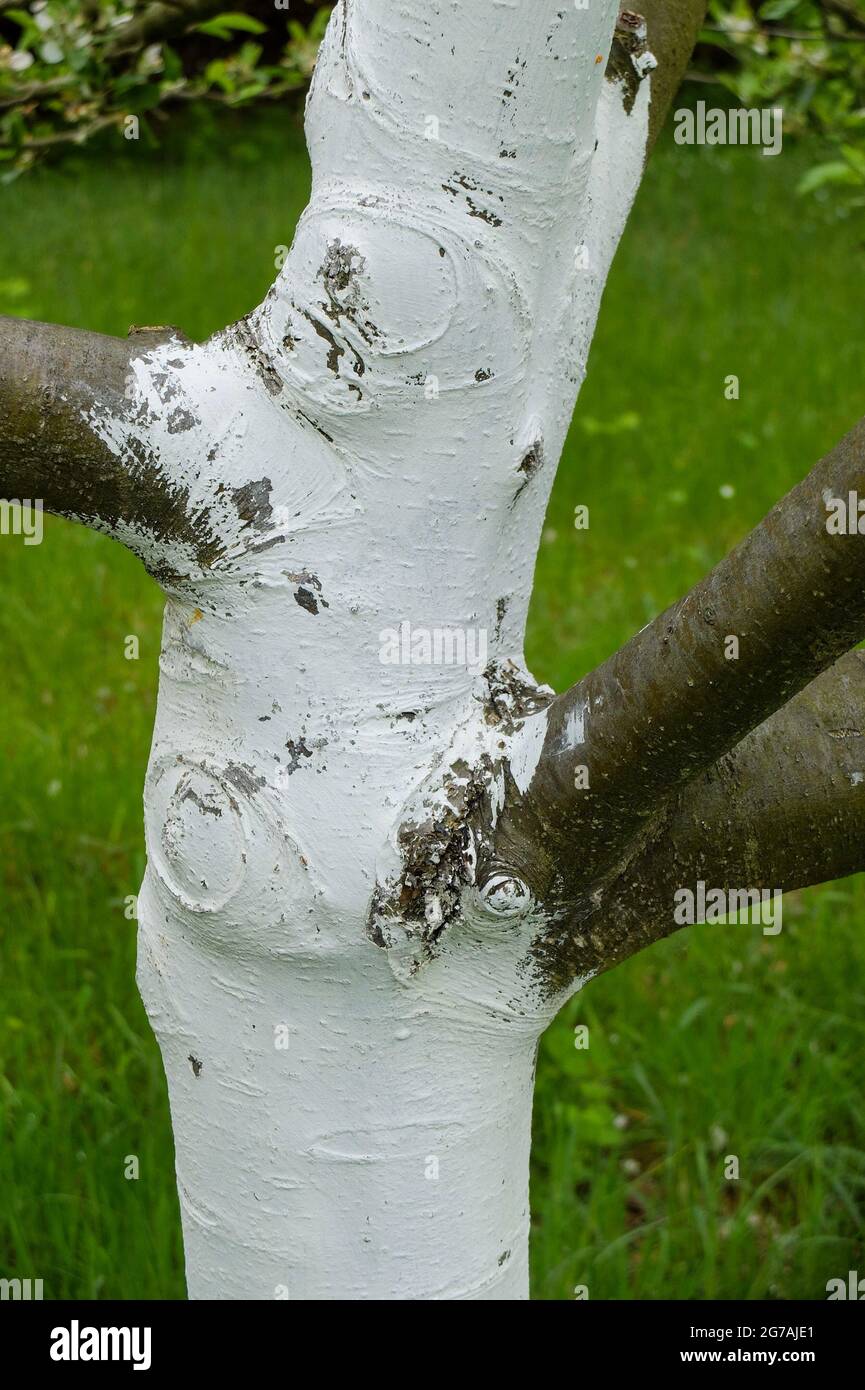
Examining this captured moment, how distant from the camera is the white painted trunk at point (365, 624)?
1.05 metres

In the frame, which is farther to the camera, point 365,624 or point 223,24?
point 223,24

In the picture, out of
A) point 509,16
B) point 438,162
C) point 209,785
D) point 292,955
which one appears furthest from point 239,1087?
point 509,16

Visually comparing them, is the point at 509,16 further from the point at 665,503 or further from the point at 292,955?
the point at 665,503

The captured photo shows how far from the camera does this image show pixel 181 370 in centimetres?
108

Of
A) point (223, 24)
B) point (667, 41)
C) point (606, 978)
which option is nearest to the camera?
point (667, 41)

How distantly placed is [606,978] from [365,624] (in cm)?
174

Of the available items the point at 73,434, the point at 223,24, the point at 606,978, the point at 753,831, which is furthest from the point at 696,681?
the point at 606,978

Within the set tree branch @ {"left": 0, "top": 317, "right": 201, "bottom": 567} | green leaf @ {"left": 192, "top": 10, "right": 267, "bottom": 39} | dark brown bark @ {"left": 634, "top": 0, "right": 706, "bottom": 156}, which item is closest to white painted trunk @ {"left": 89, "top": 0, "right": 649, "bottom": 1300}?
tree branch @ {"left": 0, "top": 317, "right": 201, "bottom": 567}

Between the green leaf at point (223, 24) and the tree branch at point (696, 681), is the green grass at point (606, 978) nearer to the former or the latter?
the green leaf at point (223, 24)

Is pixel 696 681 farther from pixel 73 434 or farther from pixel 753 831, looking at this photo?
pixel 73 434

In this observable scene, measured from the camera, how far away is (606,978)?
8.83 ft

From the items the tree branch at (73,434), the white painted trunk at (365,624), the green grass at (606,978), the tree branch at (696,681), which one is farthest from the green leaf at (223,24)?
the tree branch at (696,681)

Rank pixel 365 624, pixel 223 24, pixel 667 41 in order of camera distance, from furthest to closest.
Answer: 1. pixel 223 24
2. pixel 667 41
3. pixel 365 624
